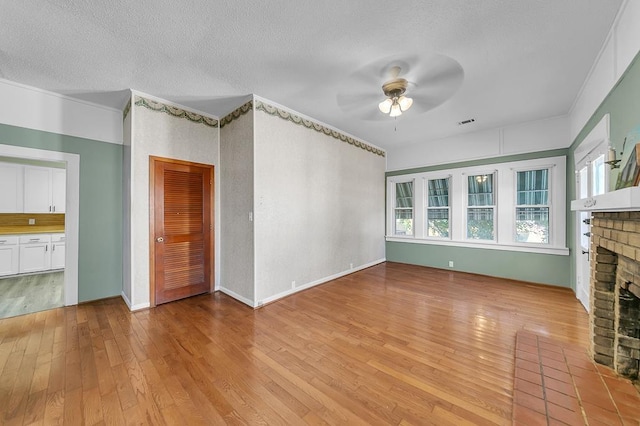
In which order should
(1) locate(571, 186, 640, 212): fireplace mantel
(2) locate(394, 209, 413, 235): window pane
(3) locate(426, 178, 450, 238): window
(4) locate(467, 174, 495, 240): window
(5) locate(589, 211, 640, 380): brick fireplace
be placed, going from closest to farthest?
(1) locate(571, 186, 640, 212): fireplace mantel → (5) locate(589, 211, 640, 380): brick fireplace → (4) locate(467, 174, 495, 240): window → (3) locate(426, 178, 450, 238): window → (2) locate(394, 209, 413, 235): window pane

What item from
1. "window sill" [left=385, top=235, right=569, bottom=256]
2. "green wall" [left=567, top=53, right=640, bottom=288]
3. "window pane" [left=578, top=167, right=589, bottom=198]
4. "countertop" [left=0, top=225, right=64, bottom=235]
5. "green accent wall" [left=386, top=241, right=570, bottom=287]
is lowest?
"green accent wall" [left=386, top=241, right=570, bottom=287]

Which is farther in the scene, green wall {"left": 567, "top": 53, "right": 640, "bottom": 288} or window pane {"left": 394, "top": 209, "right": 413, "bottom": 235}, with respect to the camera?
window pane {"left": 394, "top": 209, "right": 413, "bottom": 235}

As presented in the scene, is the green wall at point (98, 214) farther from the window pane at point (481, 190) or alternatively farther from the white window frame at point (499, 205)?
the window pane at point (481, 190)

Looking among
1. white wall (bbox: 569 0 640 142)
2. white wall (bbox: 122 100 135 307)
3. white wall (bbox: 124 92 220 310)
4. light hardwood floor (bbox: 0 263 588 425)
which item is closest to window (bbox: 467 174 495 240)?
light hardwood floor (bbox: 0 263 588 425)

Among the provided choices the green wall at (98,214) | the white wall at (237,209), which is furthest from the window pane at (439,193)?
the green wall at (98,214)

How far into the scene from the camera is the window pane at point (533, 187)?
14.0 ft

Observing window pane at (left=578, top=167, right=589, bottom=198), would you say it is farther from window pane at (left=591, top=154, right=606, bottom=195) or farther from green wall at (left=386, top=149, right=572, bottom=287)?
green wall at (left=386, top=149, right=572, bottom=287)

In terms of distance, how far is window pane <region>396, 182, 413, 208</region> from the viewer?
5.86 m

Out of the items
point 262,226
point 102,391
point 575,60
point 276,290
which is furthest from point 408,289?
point 102,391

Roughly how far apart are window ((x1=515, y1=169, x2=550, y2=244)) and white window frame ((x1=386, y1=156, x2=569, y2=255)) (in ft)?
0.24

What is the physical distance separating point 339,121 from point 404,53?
195 cm

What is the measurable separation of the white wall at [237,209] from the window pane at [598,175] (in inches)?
162

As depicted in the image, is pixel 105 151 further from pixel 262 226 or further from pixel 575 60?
pixel 575 60

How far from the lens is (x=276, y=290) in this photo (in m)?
3.56
